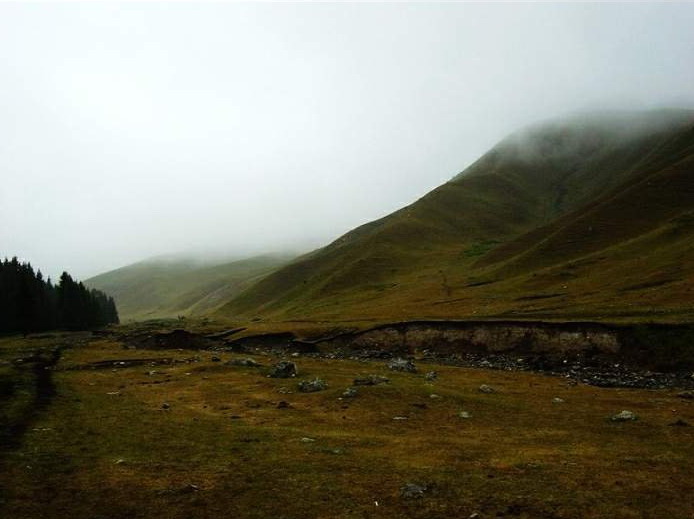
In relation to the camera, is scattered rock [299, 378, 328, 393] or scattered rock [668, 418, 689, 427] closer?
scattered rock [668, 418, 689, 427]

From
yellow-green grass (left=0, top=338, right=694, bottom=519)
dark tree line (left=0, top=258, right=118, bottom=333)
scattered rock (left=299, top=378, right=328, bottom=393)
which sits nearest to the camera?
yellow-green grass (left=0, top=338, right=694, bottom=519)

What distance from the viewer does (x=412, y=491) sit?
21.8 m

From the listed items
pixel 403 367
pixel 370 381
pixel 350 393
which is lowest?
pixel 403 367

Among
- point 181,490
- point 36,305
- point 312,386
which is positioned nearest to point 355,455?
point 181,490

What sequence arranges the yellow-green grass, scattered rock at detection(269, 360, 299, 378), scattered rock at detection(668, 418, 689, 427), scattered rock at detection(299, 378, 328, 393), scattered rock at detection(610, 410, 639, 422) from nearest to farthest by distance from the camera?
1. the yellow-green grass
2. scattered rock at detection(668, 418, 689, 427)
3. scattered rock at detection(610, 410, 639, 422)
4. scattered rock at detection(299, 378, 328, 393)
5. scattered rock at detection(269, 360, 299, 378)

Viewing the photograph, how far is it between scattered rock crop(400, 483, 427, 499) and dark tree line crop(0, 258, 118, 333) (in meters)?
144

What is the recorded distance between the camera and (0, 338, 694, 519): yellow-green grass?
2075 centimetres

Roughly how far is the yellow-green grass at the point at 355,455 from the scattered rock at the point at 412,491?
36cm

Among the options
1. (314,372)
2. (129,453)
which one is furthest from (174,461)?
(314,372)

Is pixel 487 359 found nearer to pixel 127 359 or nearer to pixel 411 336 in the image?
pixel 411 336

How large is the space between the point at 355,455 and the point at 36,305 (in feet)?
472

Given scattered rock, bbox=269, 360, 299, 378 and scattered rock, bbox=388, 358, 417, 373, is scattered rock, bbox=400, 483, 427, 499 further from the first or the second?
scattered rock, bbox=388, 358, 417, 373

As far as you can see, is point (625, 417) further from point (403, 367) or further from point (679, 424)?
point (403, 367)

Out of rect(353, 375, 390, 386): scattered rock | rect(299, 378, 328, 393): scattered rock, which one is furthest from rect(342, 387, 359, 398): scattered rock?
rect(299, 378, 328, 393): scattered rock
